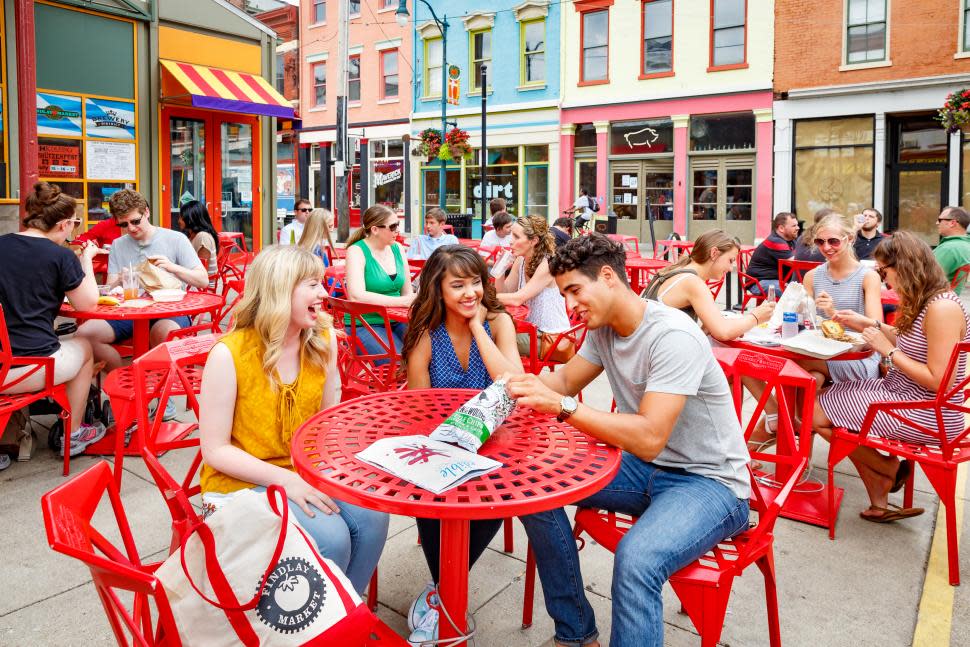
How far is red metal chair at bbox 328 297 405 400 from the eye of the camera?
159 inches

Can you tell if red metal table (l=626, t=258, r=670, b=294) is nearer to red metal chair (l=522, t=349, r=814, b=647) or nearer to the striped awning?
red metal chair (l=522, t=349, r=814, b=647)

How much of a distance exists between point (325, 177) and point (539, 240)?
26.1 meters

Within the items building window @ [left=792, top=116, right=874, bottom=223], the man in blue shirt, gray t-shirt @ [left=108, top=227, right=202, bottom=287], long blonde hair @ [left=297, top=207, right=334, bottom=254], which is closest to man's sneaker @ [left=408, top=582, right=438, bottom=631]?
gray t-shirt @ [left=108, top=227, right=202, bottom=287]

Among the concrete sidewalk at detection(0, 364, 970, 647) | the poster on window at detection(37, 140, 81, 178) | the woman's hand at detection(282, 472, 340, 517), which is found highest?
the poster on window at detection(37, 140, 81, 178)

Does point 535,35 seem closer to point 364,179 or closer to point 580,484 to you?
point 364,179

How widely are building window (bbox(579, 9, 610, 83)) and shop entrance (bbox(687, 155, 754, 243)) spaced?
415 centimetres

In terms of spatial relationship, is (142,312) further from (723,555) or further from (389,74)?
(389,74)

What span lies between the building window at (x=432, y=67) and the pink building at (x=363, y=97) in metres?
0.78

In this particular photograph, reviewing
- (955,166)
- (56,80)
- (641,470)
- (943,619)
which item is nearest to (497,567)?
(641,470)

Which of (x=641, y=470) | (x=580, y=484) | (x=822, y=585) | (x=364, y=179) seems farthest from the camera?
(x=364, y=179)

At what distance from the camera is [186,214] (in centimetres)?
788

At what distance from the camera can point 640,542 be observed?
6.93ft

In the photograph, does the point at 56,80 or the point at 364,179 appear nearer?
the point at 56,80

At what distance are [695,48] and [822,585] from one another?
20025 mm
